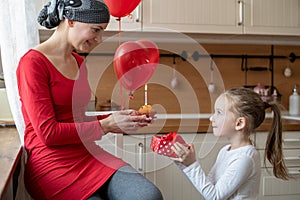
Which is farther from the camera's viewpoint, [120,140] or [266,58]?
[266,58]

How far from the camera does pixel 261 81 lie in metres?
3.12

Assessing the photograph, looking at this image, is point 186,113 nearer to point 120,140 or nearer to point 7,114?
point 120,140

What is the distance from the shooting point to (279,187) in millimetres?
2658

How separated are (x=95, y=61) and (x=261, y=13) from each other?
42.7 inches

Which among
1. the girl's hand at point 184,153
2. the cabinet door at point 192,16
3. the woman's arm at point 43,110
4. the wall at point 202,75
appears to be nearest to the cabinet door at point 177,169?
the wall at point 202,75

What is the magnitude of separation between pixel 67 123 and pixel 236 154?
60 centimetres

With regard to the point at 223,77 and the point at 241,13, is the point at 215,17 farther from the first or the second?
the point at 223,77

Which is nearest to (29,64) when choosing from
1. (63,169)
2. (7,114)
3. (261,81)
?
(63,169)

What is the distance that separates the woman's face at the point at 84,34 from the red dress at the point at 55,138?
0.41 ft

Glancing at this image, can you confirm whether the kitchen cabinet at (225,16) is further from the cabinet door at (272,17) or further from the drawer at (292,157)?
the drawer at (292,157)

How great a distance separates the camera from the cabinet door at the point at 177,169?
2535 millimetres

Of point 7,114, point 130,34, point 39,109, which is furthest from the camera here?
point 130,34

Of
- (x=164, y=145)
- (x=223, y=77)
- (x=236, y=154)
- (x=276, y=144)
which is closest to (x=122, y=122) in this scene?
(x=164, y=145)

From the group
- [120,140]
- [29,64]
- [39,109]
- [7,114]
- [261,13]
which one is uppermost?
[261,13]
